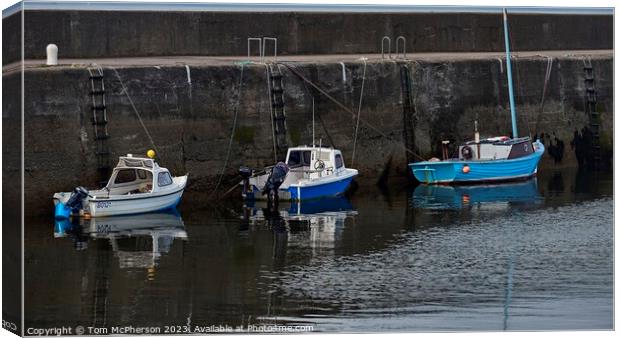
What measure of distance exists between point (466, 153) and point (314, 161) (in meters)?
4.10

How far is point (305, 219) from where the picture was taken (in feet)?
93.4

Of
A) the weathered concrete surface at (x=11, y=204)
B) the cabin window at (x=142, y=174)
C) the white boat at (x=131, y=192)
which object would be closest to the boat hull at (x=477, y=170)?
the white boat at (x=131, y=192)

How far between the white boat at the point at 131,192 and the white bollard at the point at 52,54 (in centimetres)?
228

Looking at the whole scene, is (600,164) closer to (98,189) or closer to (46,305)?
(98,189)

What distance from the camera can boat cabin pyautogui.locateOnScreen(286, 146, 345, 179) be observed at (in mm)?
31312

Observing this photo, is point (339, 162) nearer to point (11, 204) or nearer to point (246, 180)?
point (246, 180)

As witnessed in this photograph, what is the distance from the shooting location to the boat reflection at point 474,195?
2988 centimetres

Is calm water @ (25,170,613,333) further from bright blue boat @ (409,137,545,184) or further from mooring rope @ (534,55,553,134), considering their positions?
mooring rope @ (534,55,553,134)

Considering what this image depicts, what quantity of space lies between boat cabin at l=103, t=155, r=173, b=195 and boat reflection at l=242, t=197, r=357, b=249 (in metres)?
1.81

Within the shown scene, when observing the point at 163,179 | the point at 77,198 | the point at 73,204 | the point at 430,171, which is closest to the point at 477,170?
the point at 430,171

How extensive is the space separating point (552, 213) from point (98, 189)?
28.2 ft

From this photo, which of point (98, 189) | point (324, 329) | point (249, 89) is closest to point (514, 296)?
point (324, 329)

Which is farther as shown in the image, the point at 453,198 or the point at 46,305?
the point at 453,198

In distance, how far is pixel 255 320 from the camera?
58.0 ft
